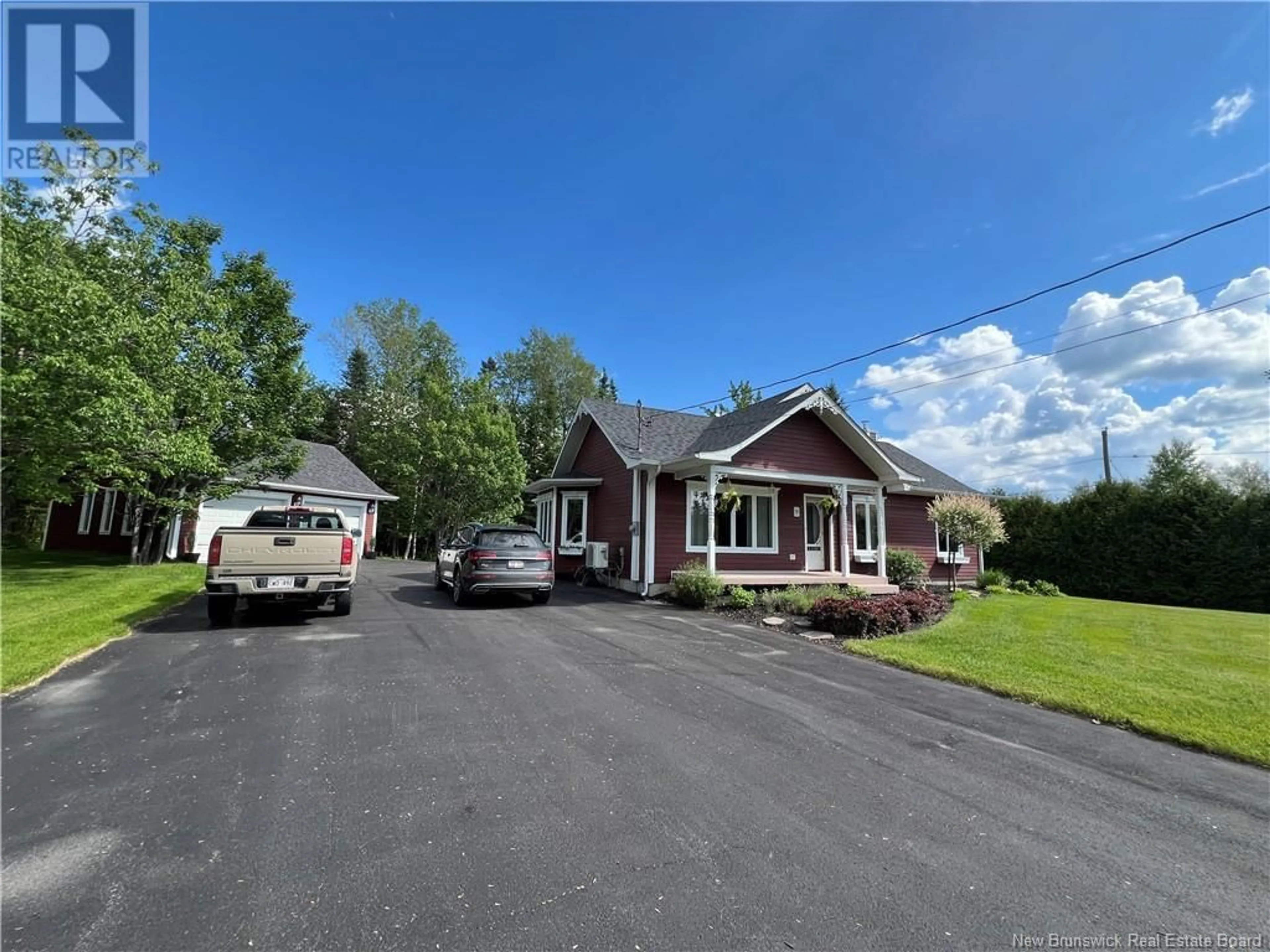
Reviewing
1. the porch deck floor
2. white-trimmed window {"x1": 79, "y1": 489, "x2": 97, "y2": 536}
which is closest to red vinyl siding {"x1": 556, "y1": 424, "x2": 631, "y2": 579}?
the porch deck floor

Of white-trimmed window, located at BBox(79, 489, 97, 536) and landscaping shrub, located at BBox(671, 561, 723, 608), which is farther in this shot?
white-trimmed window, located at BBox(79, 489, 97, 536)

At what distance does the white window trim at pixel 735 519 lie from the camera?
50.0 ft

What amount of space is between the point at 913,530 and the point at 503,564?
17.1 metres

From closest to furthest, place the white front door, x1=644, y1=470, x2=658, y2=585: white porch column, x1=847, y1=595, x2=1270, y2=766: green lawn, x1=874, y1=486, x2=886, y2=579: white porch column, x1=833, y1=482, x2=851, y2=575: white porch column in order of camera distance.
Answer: x1=847, y1=595, x2=1270, y2=766: green lawn < x1=644, y1=470, x2=658, y2=585: white porch column < x1=874, y1=486, x2=886, y2=579: white porch column < x1=833, y1=482, x2=851, y2=575: white porch column < the white front door

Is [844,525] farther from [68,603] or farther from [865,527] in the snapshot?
[68,603]

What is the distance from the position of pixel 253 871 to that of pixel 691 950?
2084mm

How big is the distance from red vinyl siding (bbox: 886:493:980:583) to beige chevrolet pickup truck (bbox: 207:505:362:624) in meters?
18.3

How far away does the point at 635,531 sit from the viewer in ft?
49.0

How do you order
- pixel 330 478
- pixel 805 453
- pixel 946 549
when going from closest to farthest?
pixel 805 453
pixel 946 549
pixel 330 478

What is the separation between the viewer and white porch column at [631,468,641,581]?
14852 millimetres

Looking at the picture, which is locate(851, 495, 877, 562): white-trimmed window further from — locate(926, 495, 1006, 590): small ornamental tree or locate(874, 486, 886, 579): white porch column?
locate(926, 495, 1006, 590): small ornamental tree

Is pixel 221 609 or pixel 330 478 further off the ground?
pixel 330 478

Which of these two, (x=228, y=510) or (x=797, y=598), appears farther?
(x=228, y=510)

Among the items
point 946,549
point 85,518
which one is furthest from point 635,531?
point 85,518
